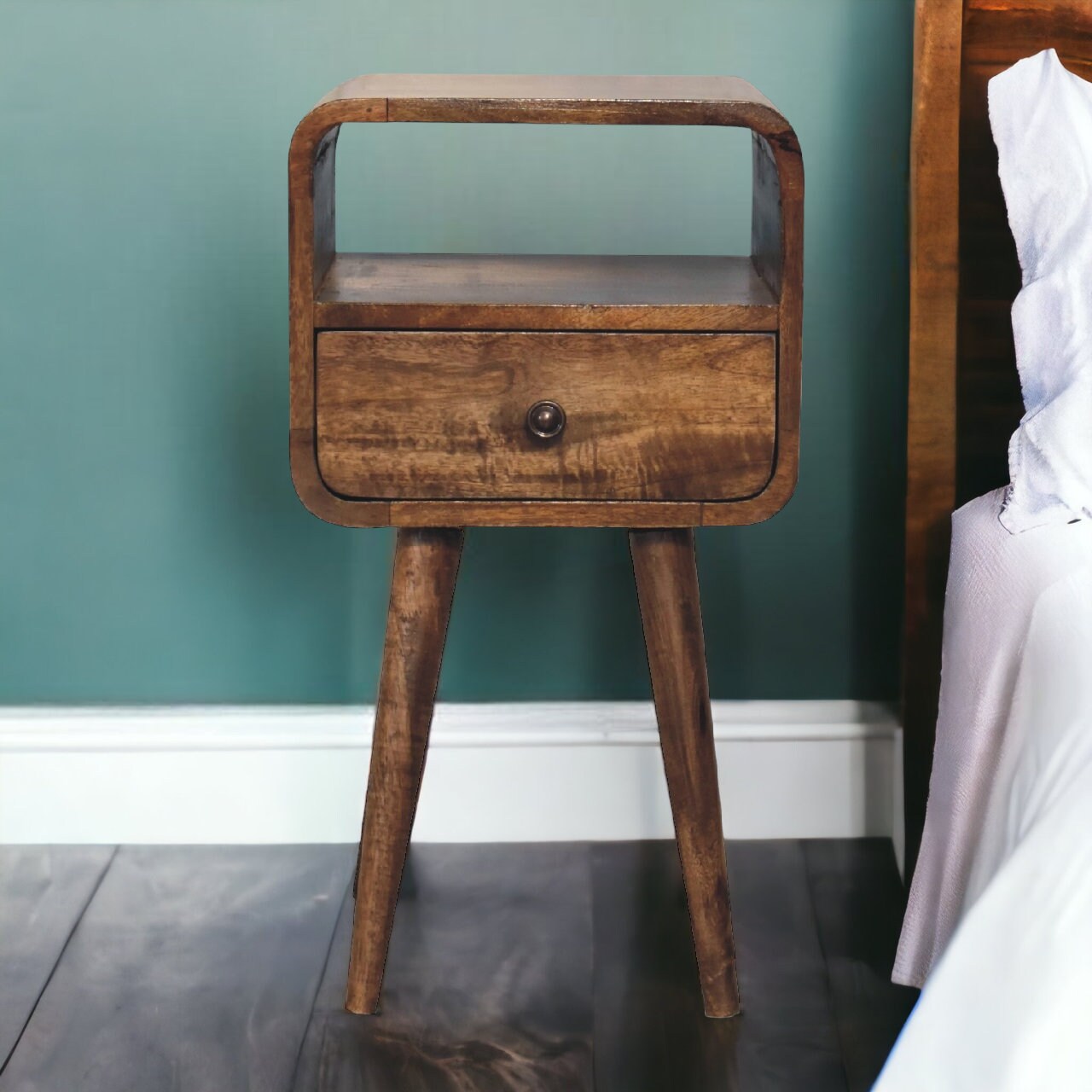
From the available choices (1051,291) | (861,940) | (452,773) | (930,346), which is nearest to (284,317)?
(452,773)

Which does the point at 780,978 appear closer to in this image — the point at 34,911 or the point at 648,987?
the point at 648,987

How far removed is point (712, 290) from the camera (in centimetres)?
104

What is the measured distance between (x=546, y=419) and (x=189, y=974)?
0.64m

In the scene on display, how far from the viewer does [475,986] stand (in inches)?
48.1

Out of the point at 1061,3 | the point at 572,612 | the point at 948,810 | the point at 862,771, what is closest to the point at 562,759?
the point at 572,612

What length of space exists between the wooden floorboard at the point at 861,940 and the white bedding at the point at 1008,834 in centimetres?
7

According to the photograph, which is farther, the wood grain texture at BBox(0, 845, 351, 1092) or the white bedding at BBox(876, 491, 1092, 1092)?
the wood grain texture at BBox(0, 845, 351, 1092)

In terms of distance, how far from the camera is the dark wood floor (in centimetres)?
111

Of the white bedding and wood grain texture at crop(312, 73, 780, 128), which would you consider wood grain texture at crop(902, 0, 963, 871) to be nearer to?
the white bedding

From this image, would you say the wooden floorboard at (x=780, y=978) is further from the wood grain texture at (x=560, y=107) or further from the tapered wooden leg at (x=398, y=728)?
the wood grain texture at (x=560, y=107)

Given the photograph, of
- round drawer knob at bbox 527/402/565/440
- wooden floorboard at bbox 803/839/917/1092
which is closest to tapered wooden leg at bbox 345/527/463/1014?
round drawer knob at bbox 527/402/565/440

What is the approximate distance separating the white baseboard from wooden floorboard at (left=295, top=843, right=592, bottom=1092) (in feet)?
0.19

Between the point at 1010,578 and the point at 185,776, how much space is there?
907mm

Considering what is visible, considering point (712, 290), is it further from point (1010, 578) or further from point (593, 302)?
point (1010, 578)
